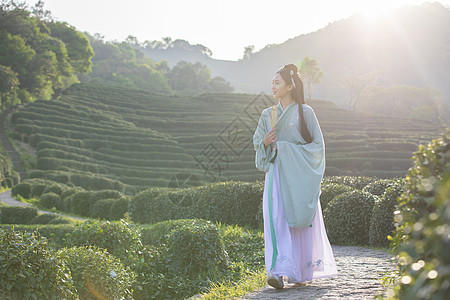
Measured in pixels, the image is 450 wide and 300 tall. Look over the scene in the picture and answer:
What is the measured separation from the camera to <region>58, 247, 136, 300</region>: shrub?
13.7 feet

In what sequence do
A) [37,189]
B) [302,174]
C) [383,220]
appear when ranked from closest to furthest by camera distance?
1. [302,174]
2. [383,220]
3. [37,189]

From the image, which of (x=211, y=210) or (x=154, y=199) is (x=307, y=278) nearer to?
(x=211, y=210)

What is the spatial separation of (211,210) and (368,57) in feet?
381

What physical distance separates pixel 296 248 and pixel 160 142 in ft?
108

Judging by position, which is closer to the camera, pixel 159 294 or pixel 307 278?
pixel 307 278

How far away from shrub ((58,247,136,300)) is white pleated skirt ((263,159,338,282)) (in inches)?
59.7

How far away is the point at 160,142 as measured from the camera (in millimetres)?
36312

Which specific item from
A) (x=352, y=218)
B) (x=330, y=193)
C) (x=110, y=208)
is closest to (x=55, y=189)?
(x=110, y=208)

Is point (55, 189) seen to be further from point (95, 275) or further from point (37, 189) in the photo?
point (95, 275)

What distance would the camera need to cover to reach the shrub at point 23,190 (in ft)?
66.6

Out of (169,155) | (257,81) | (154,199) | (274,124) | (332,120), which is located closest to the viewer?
(274,124)

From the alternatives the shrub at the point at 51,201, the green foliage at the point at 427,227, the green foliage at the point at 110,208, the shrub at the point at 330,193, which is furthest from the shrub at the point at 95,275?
the shrub at the point at 51,201

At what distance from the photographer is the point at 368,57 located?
116 metres

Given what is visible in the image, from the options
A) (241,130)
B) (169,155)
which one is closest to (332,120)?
(241,130)
